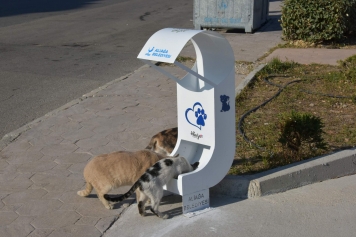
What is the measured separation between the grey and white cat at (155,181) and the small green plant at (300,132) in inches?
50.6

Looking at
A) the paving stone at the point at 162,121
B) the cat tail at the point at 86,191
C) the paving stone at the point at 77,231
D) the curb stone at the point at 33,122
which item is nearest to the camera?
the paving stone at the point at 77,231

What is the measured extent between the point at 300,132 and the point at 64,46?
29.2 ft

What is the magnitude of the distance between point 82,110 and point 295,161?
3.48m

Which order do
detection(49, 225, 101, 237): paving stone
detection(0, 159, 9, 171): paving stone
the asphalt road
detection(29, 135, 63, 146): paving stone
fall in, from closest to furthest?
detection(49, 225, 101, 237): paving stone → detection(0, 159, 9, 171): paving stone → detection(29, 135, 63, 146): paving stone → the asphalt road

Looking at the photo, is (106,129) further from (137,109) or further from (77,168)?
(77,168)

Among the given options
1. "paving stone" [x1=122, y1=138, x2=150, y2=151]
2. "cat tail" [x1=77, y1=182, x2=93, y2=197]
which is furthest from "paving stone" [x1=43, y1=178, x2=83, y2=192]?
"paving stone" [x1=122, y1=138, x2=150, y2=151]

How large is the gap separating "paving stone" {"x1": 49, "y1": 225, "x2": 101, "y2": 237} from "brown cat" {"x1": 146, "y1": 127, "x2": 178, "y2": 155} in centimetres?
123

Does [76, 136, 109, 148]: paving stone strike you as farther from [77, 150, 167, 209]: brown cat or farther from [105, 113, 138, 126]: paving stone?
[77, 150, 167, 209]: brown cat

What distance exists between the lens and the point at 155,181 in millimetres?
4312

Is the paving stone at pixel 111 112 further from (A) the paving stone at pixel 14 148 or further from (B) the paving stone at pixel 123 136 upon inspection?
(A) the paving stone at pixel 14 148

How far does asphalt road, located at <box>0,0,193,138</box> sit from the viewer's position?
27.8 feet

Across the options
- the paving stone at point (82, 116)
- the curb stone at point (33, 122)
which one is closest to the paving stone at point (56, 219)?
the curb stone at point (33, 122)

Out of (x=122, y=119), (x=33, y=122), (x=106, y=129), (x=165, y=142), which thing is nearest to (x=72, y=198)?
(x=165, y=142)

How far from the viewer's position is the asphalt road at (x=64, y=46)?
27.8ft
